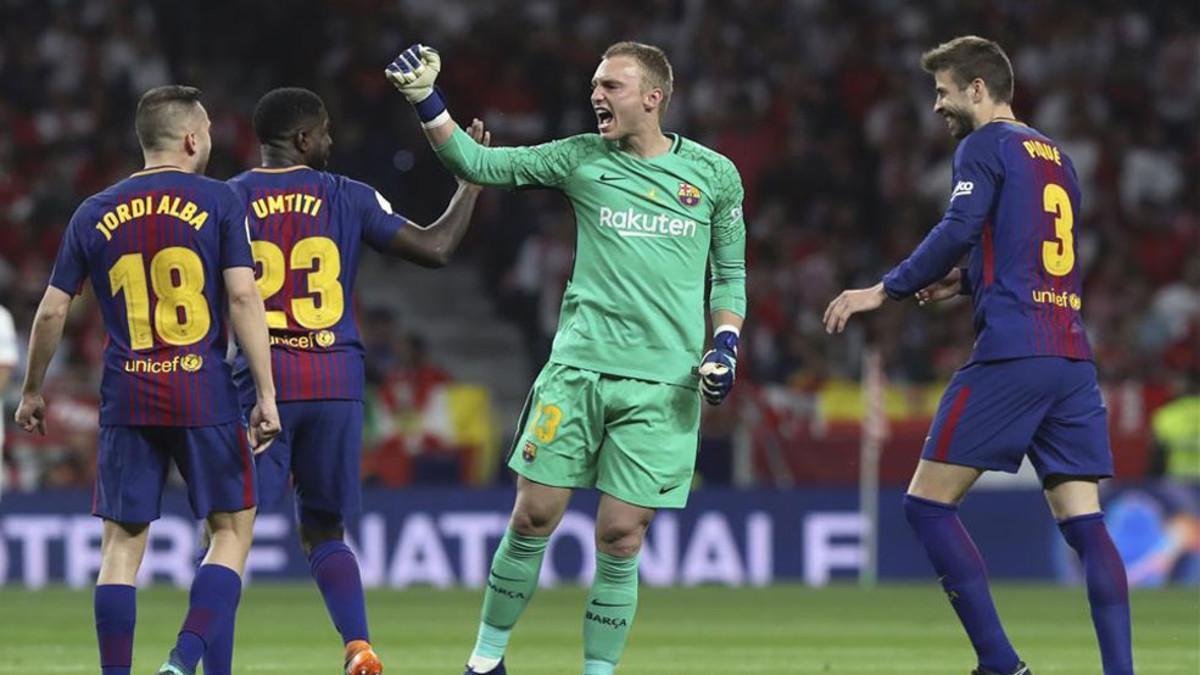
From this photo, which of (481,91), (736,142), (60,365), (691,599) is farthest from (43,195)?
(691,599)

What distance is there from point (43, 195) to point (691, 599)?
25.1ft

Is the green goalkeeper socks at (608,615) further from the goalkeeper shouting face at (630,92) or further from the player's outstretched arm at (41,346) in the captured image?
the player's outstretched arm at (41,346)

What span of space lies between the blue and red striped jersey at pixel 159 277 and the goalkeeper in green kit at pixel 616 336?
811 millimetres

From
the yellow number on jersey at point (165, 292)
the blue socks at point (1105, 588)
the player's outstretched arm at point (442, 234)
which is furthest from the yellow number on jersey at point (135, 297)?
the blue socks at point (1105, 588)

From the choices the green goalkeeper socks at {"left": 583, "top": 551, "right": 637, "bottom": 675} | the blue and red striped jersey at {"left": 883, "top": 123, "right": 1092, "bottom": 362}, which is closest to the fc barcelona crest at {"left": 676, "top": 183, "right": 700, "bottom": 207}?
the blue and red striped jersey at {"left": 883, "top": 123, "right": 1092, "bottom": 362}

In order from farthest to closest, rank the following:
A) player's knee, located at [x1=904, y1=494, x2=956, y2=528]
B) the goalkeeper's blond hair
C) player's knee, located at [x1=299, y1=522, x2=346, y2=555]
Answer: player's knee, located at [x1=299, y1=522, x2=346, y2=555]
player's knee, located at [x1=904, y1=494, x2=956, y2=528]
the goalkeeper's blond hair

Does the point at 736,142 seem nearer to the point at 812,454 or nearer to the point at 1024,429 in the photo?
the point at 812,454

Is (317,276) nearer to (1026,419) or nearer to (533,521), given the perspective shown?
(533,521)

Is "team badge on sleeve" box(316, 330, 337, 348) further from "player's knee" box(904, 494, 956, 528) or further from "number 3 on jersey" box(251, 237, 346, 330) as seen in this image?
"player's knee" box(904, 494, 956, 528)

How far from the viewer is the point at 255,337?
768 cm

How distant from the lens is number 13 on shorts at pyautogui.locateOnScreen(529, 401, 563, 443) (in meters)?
7.90

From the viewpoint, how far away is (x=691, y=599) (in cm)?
1473

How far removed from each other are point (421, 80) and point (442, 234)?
656mm

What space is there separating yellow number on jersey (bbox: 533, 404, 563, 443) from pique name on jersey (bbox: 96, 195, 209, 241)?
1.34 meters
